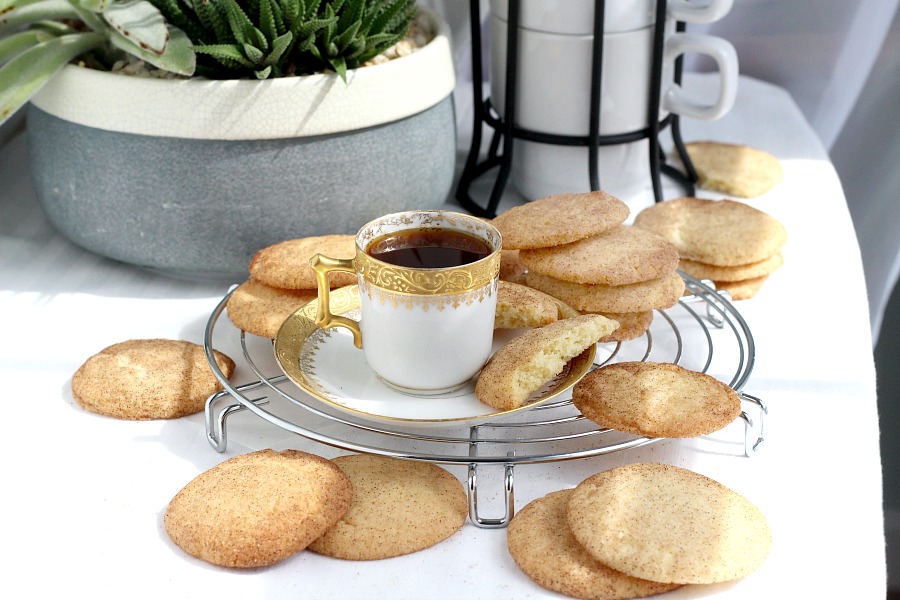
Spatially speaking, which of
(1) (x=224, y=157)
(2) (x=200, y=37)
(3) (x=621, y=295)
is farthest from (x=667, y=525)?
(2) (x=200, y=37)

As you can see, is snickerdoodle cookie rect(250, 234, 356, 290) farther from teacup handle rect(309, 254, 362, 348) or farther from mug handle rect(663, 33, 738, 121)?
mug handle rect(663, 33, 738, 121)

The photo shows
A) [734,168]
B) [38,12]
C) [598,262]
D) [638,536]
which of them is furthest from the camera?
[734,168]

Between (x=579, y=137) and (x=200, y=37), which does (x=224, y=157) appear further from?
(x=579, y=137)

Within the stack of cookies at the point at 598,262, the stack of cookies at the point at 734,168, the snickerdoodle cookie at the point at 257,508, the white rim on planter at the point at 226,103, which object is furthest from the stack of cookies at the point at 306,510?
the stack of cookies at the point at 734,168

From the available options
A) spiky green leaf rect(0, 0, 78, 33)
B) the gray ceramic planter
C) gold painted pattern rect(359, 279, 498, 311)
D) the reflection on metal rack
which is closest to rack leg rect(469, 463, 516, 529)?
the reflection on metal rack

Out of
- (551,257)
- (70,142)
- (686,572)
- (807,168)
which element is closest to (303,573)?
(686,572)
